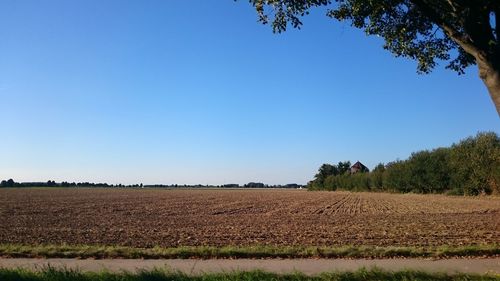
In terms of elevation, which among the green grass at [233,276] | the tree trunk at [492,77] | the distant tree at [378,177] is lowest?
the green grass at [233,276]

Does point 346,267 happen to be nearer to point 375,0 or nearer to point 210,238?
point 375,0

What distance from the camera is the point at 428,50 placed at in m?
13.0

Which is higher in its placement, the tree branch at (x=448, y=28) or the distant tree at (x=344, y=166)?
the distant tree at (x=344, y=166)

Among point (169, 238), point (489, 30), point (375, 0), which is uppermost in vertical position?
point (375, 0)

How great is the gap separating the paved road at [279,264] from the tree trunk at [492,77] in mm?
3623

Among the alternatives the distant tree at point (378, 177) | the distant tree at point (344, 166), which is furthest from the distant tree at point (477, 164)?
the distant tree at point (344, 166)

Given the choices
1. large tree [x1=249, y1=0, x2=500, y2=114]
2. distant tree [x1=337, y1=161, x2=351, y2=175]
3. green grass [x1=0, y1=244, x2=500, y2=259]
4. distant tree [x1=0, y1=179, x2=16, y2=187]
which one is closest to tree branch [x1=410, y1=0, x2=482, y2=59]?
large tree [x1=249, y1=0, x2=500, y2=114]

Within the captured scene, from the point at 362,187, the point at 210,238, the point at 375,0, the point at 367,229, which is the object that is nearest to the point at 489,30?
the point at 375,0

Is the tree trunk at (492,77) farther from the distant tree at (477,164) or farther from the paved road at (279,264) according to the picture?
the distant tree at (477,164)

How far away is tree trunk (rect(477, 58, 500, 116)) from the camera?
959 cm

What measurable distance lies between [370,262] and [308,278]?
3339 mm

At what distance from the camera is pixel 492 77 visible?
970cm

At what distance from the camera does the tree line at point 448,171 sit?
71.1m

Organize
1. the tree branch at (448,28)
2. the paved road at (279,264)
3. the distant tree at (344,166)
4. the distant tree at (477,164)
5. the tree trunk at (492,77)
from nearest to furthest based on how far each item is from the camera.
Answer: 1. the tree trunk at (492,77)
2. the tree branch at (448,28)
3. the paved road at (279,264)
4. the distant tree at (477,164)
5. the distant tree at (344,166)
